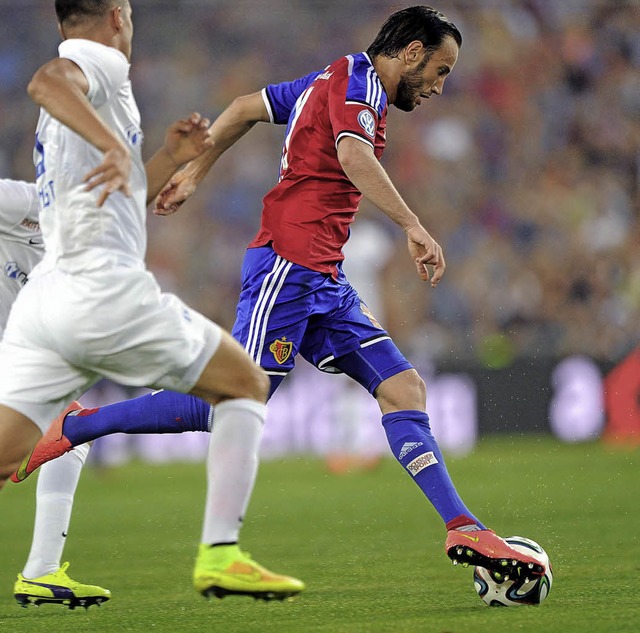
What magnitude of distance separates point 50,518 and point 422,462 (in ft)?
4.69

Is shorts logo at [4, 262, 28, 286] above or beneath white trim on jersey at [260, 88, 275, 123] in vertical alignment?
beneath

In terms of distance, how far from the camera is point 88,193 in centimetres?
354

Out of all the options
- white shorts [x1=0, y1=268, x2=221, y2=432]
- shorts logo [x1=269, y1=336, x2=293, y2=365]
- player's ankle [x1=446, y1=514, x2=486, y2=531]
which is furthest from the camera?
shorts logo [x1=269, y1=336, x2=293, y2=365]

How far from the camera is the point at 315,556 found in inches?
244

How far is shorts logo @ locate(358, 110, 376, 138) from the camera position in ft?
15.4

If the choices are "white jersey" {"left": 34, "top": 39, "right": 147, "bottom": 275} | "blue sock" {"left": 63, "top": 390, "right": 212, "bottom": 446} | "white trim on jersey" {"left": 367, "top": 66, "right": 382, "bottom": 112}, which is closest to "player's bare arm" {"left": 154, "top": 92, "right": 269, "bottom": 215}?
"white trim on jersey" {"left": 367, "top": 66, "right": 382, "bottom": 112}

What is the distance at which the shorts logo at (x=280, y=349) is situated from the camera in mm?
4883

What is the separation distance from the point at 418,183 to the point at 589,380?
3936 millimetres

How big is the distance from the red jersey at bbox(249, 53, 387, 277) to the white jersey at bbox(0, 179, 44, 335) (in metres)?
0.92

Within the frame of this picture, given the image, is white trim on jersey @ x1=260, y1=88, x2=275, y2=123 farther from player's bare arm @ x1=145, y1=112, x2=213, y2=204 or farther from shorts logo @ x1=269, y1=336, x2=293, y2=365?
player's bare arm @ x1=145, y1=112, x2=213, y2=204

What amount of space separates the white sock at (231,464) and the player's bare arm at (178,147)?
2.32 feet

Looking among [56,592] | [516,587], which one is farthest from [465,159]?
[56,592]

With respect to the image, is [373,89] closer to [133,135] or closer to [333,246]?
[333,246]

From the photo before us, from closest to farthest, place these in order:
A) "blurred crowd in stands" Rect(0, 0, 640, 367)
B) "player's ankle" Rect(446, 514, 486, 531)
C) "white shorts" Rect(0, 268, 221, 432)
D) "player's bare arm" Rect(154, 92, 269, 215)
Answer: "white shorts" Rect(0, 268, 221, 432) → "player's ankle" Rect(446, 514, 486, 531) → "player's bare arm" Rect(154, 92, 269, 215) → "blurred crowd in stands" Rect(0, 0, 640, 367)
